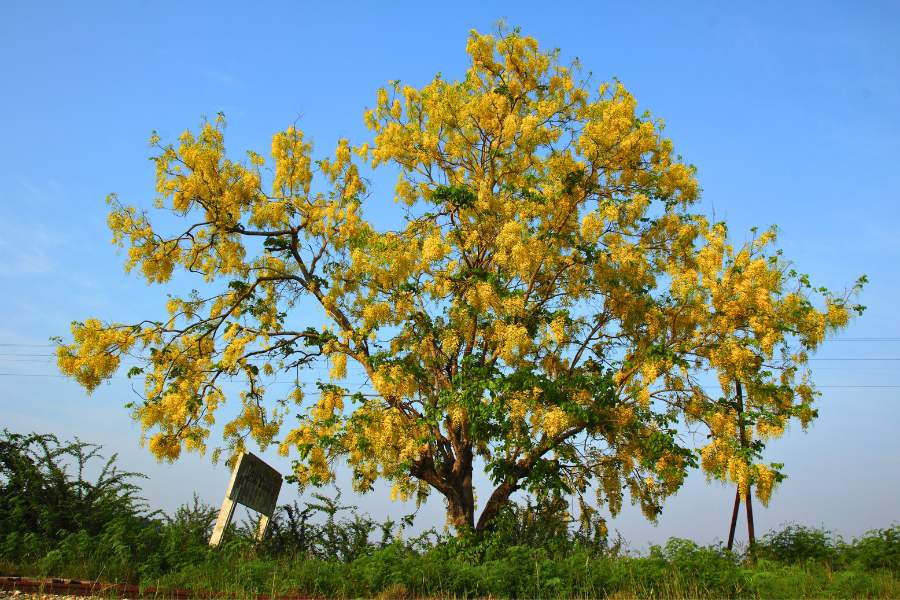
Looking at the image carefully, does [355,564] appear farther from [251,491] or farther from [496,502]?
[496,502]

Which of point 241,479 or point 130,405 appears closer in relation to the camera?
point 241,479

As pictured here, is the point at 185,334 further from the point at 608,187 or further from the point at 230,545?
the point at 608,187

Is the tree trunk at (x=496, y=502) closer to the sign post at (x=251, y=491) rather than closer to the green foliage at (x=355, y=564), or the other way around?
the green foliage at (x=355, y=564)

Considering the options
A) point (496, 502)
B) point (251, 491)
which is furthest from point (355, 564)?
point (496, 502)

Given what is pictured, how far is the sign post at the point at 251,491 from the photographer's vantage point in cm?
1087

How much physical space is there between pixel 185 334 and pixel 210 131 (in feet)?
11.8

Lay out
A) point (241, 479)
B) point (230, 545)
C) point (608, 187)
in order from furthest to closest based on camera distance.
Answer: point (608, 187) → point (241, 479) → point (230, 545)

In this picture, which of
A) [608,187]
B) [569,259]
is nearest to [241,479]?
[569,259]

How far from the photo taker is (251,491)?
11.4m

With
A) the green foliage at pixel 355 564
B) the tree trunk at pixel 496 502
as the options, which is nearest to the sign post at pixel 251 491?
the green foliage at pixel 355 564

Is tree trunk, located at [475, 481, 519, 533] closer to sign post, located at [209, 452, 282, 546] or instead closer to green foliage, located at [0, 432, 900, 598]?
green foliage, located at [0, 432, 900, 598]

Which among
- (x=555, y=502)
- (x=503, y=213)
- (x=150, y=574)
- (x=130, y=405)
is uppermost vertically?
(x=503, y=213)

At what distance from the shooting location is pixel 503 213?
525 inches

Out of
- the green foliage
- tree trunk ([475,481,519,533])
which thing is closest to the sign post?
the green foliage
